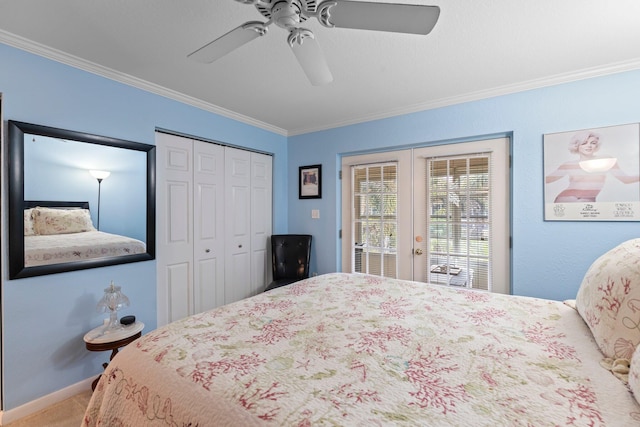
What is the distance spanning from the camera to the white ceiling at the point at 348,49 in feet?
4.97

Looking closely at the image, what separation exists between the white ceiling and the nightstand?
73.3 inches

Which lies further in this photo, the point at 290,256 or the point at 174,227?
the point at 290,256

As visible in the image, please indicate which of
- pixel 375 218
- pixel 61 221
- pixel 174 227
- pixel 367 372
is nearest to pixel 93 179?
pixel 61 221

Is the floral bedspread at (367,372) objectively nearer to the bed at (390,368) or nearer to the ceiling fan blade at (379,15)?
the bed at (390,368)

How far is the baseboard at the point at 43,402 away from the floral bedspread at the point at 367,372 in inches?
51.1

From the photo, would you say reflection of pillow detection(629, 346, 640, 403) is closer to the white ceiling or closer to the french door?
the white ceiling

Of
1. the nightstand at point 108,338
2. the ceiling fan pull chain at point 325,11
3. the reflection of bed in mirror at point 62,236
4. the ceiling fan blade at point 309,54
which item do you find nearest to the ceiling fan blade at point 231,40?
the ceiling fan blade at point 309,54

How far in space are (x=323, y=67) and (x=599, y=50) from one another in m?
1.87

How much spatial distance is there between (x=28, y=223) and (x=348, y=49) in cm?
233

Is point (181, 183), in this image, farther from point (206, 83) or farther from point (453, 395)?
point (453, 395)

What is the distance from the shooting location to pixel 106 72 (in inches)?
83.7

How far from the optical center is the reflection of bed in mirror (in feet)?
5.97

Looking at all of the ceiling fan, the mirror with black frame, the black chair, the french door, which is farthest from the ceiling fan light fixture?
the black chair

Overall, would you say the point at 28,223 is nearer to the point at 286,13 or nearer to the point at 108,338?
the point at 108,338
